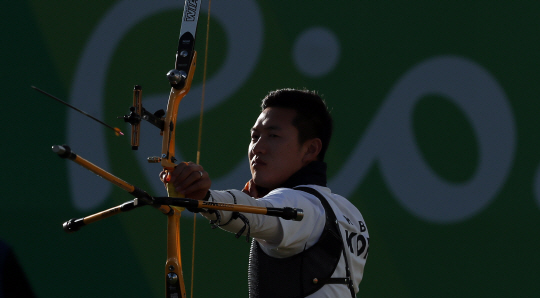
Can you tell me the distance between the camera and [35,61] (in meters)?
3.92

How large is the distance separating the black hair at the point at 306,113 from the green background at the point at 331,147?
4.38ft

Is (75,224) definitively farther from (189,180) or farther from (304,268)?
(304,268)

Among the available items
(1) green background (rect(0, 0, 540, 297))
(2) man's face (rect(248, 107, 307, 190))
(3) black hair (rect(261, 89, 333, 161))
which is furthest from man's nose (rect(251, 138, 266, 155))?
(1) green background (rect(0, 0, 540, 297))

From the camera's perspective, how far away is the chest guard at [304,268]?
73.7 inches

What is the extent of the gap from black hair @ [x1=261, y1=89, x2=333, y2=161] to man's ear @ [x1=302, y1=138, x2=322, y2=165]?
18 millimetres

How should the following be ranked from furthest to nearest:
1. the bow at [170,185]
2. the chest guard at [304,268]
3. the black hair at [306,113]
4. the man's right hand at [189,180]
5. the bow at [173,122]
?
the black hair at [306,113] < the chest guard at [304,268] < the bow at [173,122] < the man's right hand at [189,180] < the bow at [170,185]

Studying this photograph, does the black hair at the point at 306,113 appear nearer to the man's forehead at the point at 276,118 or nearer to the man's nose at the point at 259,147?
the man's forehead at the point at 276,118

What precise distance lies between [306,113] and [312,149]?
0.13m

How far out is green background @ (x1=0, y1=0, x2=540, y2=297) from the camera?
11.6 feet

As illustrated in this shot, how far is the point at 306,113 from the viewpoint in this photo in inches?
89.5

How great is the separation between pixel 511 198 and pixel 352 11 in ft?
4.46

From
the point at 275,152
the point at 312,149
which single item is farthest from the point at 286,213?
the point at 312,149

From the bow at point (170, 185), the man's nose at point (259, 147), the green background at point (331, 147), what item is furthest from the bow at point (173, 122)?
the green background at point (331, 147)

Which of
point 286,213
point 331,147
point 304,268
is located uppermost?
point 286,213
